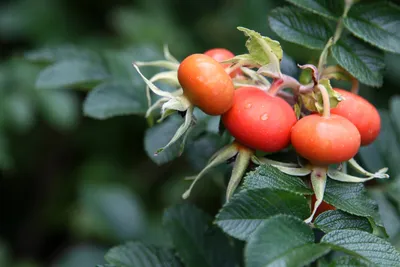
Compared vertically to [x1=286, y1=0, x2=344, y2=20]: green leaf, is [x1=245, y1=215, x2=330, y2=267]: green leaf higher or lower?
lower

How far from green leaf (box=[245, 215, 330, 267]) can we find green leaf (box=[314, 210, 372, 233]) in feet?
0.35

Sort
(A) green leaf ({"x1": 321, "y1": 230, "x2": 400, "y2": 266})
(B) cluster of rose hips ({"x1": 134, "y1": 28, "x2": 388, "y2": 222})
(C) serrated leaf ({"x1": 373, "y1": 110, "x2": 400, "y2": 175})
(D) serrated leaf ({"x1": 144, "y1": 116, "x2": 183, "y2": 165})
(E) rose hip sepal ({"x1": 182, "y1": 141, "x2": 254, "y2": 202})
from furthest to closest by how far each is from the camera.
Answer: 1. (C) serrated leaf ({"x1": 373, "y1": 110, "x2": 400, "y2": 175})
2. (D) serrated leaf ({"x1": 144, "y1": 116, "x2": 183, "y2": 165})
3. (E) rose hip sepal ({"x1": 182, "y1": 141, "x2": 254, "y2": 202})
4. (B) cluster of rose hips ({"x1": 134, "y1": 28, "x2": 388, "y2": 222})
5. (A) green leaf ({"x1": 321, "y1": 230, "x2": 400, "y2": 266})

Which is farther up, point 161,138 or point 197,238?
point 161,138

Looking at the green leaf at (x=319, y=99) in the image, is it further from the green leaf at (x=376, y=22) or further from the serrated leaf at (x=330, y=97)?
the green leaf at (x=376, y=22)

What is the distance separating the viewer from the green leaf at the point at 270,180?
4.56 ft

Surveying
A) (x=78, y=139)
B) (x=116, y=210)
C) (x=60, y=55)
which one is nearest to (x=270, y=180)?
(x=60, y=55)

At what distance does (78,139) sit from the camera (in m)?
4.54

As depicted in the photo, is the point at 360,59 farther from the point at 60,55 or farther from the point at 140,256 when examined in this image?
the point at 60,55

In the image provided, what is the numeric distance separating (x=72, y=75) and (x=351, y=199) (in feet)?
4.02

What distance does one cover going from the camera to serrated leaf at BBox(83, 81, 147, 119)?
6.71ft

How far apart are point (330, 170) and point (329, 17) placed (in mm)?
516

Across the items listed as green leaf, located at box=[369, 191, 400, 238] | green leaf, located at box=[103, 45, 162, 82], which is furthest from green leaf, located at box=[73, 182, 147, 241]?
green leaf, located at box=[369, 191, 400, 238]

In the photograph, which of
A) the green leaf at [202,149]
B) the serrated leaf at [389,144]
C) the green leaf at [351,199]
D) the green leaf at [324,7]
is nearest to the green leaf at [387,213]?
the serrated leaf at [389,144]

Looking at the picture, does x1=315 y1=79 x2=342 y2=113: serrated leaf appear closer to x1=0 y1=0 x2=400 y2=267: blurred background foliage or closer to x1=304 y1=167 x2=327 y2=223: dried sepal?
x1=304 y1=167 x2=327 y2=223: dried sepal
